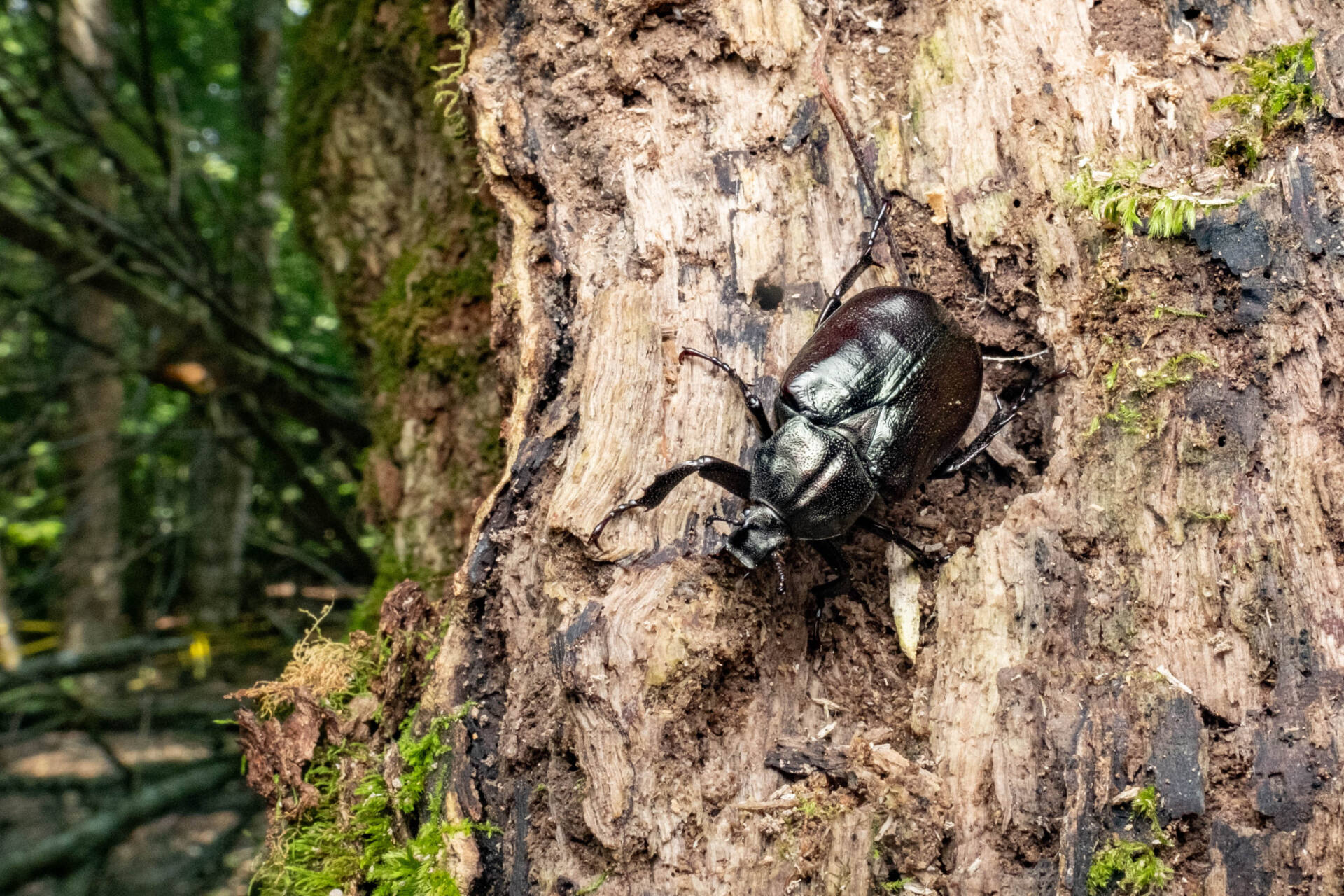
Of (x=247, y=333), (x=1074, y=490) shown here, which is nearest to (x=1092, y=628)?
(x=1074, y=490)

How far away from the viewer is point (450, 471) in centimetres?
381

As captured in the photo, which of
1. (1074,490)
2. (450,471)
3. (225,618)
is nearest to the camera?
(1074,490)

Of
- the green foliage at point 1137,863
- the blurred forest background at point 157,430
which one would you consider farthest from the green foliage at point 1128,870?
the blurred forest background at point 157,430

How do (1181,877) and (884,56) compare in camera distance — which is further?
(884,56)

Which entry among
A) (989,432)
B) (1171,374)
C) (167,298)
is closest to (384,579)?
(989,432)

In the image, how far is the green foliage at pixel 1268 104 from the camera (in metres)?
2.25

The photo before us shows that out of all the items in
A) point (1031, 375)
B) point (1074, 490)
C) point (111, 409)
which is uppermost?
point (111, 409)

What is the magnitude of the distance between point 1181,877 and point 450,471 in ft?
10.0

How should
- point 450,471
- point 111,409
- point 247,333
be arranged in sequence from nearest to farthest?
point 450,471, point 247,333, point 111,409

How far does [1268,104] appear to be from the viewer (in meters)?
2.29

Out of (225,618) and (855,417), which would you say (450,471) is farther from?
(225,618)

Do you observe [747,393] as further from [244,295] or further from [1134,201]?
[244,295]

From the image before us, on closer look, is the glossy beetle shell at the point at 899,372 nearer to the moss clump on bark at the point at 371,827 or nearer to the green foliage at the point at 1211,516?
the green foliage at the point at 1211,516

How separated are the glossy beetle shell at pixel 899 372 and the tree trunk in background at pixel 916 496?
0.12 m
